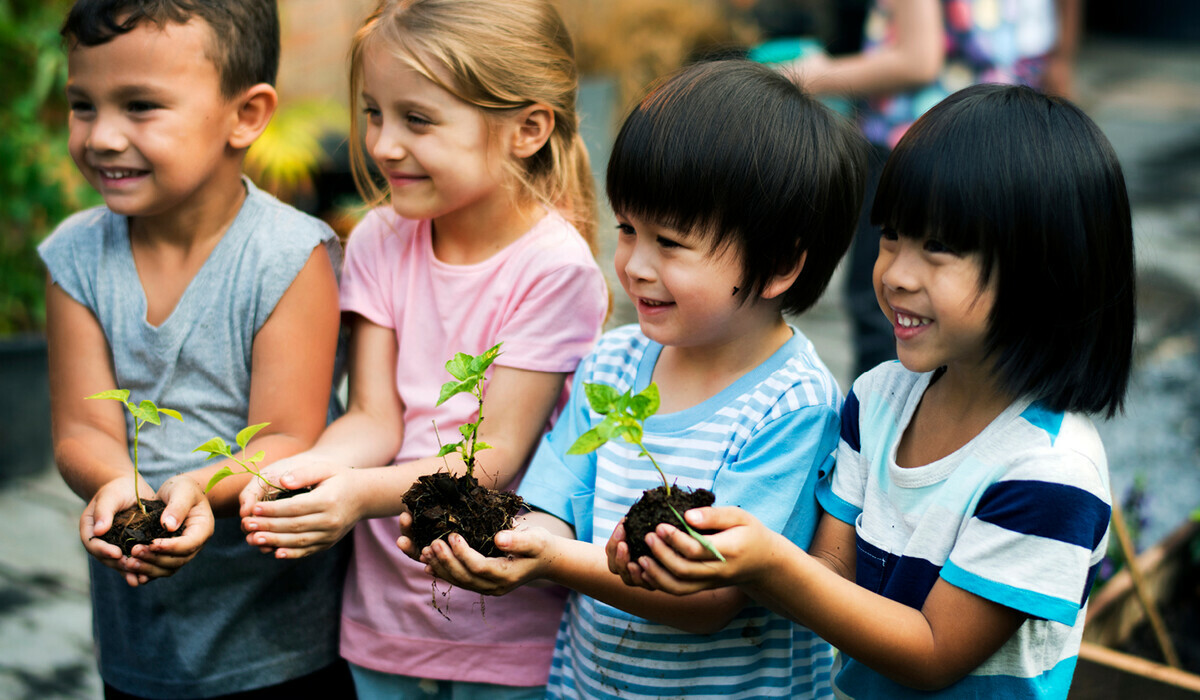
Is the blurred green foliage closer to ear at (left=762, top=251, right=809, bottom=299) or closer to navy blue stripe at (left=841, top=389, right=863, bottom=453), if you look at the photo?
ear at (left=762, top=251, right=809, bottom=299)

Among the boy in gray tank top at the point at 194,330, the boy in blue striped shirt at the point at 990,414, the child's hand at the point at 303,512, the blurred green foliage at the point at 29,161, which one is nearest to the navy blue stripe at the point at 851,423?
the boy in blue striped shirt at the point at 990,414

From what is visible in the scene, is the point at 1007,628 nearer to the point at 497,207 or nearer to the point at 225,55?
the point at 497,207

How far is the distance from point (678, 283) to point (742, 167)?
0.20 metres

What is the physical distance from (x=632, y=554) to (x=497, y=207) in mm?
866

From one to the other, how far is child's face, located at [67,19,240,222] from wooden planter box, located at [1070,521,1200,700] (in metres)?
2.11

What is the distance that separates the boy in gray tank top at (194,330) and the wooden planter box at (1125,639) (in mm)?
1675

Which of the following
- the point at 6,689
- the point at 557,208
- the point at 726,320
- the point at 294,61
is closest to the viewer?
the point at 726,320

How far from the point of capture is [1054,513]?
1.31 metres

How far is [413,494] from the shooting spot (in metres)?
1.47

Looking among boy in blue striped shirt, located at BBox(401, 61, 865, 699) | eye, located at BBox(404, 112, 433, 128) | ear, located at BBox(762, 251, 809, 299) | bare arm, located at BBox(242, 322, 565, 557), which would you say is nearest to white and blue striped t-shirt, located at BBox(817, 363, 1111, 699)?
boy in blue striped shirt, located at BBox(401, 61, 865, 699)

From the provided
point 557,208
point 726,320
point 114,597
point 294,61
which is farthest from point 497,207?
point 294,61

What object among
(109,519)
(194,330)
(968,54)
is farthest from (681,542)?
(968,54)

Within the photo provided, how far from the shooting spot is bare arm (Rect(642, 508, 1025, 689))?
1.31m

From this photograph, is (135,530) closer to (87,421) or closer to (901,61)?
(87,421)
